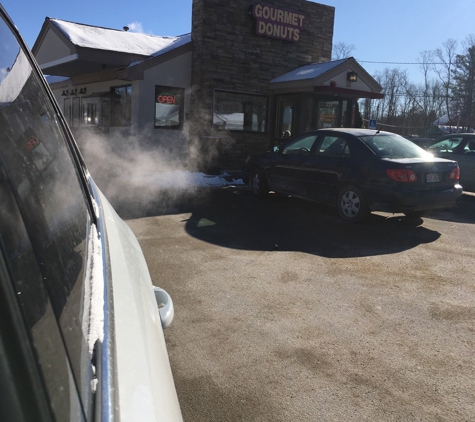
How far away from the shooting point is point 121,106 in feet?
50.5

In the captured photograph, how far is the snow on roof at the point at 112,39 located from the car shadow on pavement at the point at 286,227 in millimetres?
6567

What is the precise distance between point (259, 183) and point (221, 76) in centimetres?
599

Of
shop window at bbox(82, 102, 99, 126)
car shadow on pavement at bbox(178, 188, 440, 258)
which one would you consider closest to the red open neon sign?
shop window at bbox(82, 102, 99, 126)

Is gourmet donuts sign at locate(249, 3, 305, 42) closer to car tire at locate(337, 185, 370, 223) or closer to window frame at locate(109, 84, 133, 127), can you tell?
window frame at locate(109, 84, 133, 127)

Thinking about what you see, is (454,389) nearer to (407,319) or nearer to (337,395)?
(337,395)

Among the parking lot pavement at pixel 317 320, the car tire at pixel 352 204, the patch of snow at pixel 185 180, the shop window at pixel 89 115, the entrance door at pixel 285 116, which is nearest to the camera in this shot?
the parking lot pavement at pixel 317 320

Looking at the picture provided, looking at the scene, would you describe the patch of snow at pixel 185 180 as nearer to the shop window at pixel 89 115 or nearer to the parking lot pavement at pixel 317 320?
the parking lot pavement at pixel 317 320

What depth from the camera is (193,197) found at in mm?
10227

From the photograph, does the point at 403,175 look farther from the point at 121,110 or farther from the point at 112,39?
the point at 112,39

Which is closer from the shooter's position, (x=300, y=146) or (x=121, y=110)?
(x=300, y=146)

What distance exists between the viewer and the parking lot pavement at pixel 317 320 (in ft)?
9.03

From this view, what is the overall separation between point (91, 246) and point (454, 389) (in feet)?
8.37

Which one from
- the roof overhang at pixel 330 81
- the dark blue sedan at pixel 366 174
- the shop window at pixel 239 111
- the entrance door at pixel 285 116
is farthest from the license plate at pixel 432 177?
the entrance door at pixel 285 116

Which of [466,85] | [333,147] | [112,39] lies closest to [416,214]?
[333,147]
